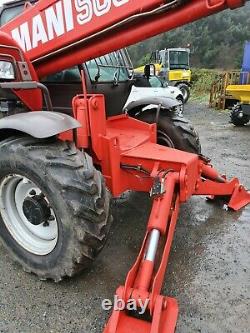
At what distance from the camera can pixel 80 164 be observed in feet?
7.93

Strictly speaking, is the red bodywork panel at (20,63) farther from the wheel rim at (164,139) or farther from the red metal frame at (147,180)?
the wheel rim at (164,139)

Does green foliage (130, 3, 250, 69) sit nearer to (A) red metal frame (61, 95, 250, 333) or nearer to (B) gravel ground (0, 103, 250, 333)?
(A) red metal frame (61, 95, 250, 333)

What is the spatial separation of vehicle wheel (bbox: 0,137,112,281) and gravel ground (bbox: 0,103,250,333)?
0.63ft

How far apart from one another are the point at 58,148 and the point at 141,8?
45.0 inches

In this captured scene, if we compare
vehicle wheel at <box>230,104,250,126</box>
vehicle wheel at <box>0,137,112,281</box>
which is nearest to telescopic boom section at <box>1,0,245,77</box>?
vehicle wheel at <box>0,137,112,281</box>

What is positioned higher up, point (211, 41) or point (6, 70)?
point (6, 70)

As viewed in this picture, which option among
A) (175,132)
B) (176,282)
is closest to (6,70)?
(175,132)

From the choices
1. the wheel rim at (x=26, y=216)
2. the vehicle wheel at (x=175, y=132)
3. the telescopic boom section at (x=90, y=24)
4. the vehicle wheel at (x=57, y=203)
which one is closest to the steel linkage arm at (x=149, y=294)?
the vehicle wheel at (x=57, y=203)

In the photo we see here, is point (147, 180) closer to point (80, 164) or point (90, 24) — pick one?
point (80, 164)

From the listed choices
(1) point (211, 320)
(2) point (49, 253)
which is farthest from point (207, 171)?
(2) point (49, 253)

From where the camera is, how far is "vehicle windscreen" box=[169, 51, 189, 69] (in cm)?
1833

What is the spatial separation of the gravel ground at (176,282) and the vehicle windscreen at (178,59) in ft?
51.1

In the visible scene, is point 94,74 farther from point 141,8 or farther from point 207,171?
point 207,171

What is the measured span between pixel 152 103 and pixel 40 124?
198cm
